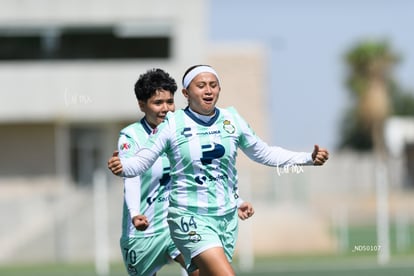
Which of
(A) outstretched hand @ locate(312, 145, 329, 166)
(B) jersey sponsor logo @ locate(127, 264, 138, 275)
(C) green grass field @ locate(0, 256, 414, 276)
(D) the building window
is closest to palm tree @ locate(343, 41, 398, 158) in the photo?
(D) the building window

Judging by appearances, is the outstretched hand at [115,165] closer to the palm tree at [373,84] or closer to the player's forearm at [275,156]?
the player's forearm at [275,156]

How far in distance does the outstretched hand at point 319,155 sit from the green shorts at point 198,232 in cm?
67

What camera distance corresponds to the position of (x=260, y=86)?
51.0 m

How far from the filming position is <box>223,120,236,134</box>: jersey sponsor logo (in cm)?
878

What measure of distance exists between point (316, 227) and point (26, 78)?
53.6ft

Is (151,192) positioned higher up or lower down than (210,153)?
lower down

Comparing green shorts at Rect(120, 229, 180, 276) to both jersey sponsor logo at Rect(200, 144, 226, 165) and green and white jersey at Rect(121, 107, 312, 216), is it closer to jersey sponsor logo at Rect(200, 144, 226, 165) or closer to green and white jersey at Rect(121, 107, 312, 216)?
green and white jersey at Rect(121, 107, 312, 216)

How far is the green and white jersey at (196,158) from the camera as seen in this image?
8703 millimetres

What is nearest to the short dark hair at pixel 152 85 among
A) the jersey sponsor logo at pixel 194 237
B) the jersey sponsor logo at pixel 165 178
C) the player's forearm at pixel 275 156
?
the jersey sponsor logo at pixel 165 178

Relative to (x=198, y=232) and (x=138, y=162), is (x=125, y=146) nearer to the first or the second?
(x=138, y=162)

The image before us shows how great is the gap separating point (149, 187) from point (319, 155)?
149 cm

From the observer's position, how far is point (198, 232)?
8.66m

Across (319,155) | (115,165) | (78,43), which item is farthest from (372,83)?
(115,165)

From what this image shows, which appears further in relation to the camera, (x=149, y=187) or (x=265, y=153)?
(x=149, y=187)
